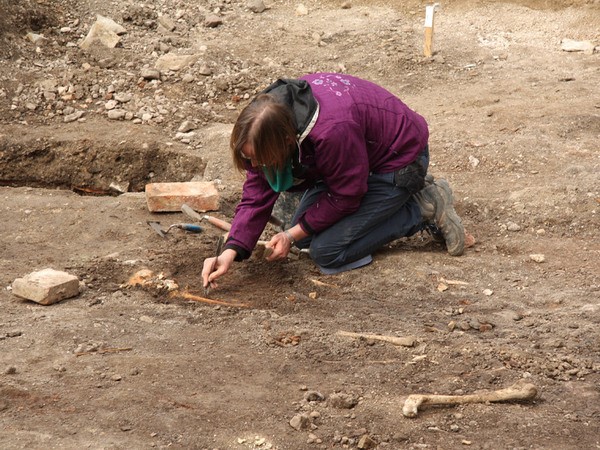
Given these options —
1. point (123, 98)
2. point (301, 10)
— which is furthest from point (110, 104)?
point (301, 10)

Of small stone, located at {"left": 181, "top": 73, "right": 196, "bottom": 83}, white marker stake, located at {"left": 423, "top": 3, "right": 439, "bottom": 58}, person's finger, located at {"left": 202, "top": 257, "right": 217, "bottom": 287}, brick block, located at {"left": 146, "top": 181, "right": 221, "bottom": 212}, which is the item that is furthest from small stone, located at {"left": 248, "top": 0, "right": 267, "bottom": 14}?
person's finger, located at {"left": 202, "top": 257, "right": 217, "bottom": 287}

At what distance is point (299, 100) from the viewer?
12.5 feet

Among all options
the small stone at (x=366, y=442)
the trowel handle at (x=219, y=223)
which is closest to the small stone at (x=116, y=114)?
the trowel handle at (x=219, y=223)

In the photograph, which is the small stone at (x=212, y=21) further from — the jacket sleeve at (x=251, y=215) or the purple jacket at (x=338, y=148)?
the jacket sleeve at (x=251, y=215)

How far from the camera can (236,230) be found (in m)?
4.09

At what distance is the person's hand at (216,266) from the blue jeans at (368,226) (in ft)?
1.88

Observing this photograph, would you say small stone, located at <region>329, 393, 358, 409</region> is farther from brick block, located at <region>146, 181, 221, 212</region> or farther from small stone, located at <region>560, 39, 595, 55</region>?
small stone, located at <region>560, 39, 595, 55</region>

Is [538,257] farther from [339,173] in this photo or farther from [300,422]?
[300,422]

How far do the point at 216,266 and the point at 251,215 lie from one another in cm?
31

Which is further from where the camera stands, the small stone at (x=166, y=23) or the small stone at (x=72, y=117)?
the small stone at (x=166, y=23)

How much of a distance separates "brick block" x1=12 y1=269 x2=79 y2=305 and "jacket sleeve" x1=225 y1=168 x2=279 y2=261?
31.1 inches

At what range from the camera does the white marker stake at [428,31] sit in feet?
24.1

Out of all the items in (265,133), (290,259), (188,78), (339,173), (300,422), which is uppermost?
(265,133)

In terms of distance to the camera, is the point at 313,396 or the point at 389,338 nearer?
the point at 313,396
